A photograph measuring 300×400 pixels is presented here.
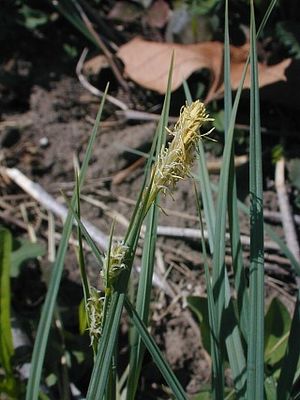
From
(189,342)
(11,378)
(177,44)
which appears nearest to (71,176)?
(177,44)

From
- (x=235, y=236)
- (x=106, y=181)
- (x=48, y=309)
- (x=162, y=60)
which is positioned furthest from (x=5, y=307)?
(x=162, y=60)

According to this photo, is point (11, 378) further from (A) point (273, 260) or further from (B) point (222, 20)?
(B) point (222, 20)

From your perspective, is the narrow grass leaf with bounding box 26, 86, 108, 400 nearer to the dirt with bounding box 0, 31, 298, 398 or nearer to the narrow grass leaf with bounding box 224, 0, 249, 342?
the narrow grass leaf with bounding box 224, 0, 249, 342

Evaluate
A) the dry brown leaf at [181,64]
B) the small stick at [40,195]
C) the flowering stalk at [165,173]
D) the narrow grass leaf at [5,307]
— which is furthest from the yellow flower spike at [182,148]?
the dry brown leaf at [181,64]

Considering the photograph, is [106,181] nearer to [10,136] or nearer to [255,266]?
[10,136]

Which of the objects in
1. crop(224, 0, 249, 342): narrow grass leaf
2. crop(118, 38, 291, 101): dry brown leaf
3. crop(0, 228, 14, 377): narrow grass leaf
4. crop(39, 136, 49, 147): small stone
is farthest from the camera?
crop(39, 136, 49, 147): small stone

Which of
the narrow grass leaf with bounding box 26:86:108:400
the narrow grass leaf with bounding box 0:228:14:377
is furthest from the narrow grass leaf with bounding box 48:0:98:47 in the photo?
the narrow grass leaf with bounding box 26:86:108:400

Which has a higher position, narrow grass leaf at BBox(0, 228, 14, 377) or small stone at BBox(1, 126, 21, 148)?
small stone at BBox(1, 126, 21, 148)
